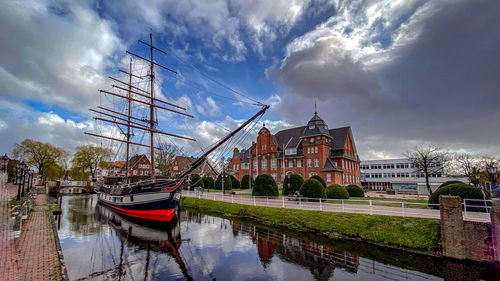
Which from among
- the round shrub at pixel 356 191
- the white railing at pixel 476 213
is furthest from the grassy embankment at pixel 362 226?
the round shrub at pixel 356 191

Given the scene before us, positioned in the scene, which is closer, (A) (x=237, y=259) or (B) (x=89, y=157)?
(A) (x=237, y=259)

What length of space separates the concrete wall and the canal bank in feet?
52.8

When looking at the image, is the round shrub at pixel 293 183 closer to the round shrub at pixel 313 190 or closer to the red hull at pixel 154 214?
the round shrub at pixel 313 190

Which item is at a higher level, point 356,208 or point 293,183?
point 293,183

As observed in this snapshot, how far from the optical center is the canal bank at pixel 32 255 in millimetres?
7784

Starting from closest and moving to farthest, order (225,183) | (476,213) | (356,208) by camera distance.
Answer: (476,213) < (356,208) < (225,183)

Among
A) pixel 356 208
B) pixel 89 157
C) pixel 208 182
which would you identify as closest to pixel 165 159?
pixel 208 182

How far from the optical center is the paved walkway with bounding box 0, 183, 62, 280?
7805 mm

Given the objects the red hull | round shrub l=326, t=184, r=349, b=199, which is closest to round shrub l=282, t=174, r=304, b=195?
round shrub l=326, t=184, r=349, b=199

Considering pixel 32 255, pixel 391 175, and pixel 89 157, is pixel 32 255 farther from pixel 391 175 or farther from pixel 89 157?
pixel 391 175

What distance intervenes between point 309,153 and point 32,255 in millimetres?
42588

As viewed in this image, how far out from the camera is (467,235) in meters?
11.1

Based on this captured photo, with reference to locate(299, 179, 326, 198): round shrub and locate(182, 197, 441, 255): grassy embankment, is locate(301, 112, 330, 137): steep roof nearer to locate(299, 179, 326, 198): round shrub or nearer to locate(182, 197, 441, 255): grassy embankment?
locate(299, 179, 326, 198): round shrub

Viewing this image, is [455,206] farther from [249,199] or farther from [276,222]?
[249,199]
